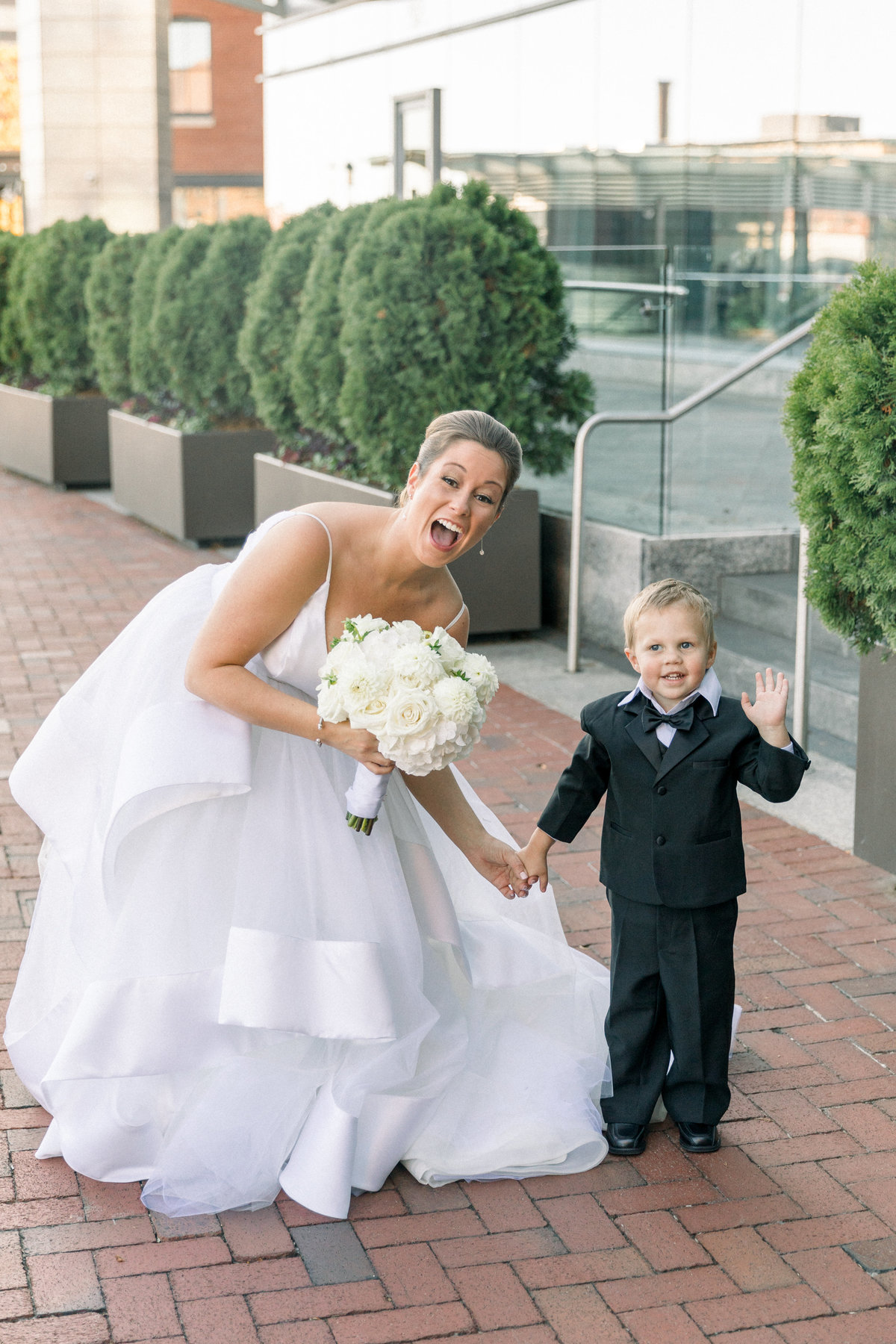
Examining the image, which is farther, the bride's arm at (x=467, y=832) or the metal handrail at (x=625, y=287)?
the metal handrail at (x=625, y=287)

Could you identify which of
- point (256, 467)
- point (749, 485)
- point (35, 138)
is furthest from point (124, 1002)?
point (35, 138)

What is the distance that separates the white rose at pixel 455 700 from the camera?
Answer: 2.90 metres

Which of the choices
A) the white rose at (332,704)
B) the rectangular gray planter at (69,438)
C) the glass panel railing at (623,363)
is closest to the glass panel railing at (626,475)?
the glass panel railing at (623,363)

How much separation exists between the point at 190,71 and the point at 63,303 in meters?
29.4

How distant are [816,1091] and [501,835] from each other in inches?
39.5

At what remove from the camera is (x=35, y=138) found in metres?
20.4

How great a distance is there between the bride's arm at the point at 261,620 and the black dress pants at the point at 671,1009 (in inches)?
34.9

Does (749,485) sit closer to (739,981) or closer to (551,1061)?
(739,981)

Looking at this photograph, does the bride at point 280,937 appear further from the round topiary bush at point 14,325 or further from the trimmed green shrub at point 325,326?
the round topiary bush at point 14,325

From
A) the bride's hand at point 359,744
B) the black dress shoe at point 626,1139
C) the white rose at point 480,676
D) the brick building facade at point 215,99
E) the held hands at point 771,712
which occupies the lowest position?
the black dress shoe at point 626,1139

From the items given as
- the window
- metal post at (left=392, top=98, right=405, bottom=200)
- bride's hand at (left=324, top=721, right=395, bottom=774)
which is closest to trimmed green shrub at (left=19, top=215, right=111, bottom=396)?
metal post at (left=392, top=98, right=405, bottom=200)

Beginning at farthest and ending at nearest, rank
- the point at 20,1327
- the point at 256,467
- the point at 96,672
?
1. the point at 256,467
2. the point at 96,672
3. the point at 20,1327

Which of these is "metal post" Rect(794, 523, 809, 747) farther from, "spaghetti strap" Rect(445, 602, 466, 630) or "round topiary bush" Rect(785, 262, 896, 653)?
"spaghetti strap" Rect(445, 602, 466, 630)

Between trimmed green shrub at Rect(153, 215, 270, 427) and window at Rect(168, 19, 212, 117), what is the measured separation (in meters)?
31.8
